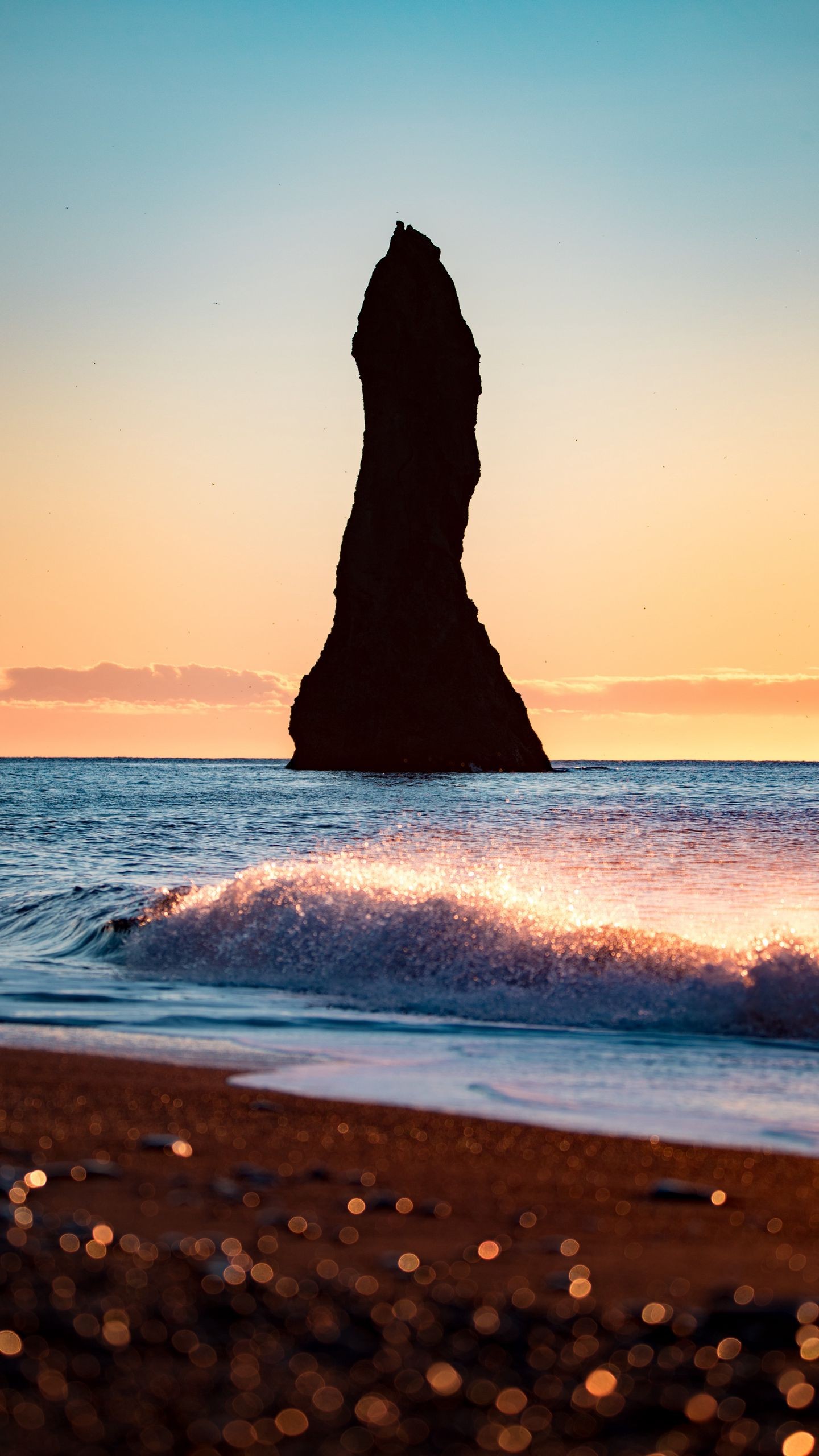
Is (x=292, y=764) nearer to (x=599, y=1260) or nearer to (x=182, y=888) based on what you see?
(x=182, y=888)

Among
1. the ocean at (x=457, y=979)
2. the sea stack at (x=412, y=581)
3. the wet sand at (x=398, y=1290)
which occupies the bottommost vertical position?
Result: the ocean at (x=457, y=979)

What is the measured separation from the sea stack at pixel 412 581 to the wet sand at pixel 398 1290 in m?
64.9

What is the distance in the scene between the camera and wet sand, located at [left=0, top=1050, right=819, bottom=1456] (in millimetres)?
1817

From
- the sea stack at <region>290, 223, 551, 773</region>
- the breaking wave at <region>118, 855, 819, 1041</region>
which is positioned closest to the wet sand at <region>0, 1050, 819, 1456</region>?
the breaking wave at <region>118, 855, 819, 1041</region>

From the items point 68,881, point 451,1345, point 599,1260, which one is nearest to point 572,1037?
point 599,1260

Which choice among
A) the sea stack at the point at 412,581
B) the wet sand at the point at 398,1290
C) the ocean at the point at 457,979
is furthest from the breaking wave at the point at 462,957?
the sea stack at the point at 412,581

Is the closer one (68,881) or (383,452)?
(68,881)

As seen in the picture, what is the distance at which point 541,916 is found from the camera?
8438 millimetres

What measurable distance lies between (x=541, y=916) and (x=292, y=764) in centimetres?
6622

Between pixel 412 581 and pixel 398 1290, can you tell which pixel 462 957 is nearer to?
pixel 398 1290

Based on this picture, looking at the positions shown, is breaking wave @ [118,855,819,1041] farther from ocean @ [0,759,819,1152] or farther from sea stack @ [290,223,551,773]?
sea stack @ [290,223,551,773]

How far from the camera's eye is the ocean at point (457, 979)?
480 cm

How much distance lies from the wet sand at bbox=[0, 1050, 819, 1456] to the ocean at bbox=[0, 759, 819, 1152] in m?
0.77

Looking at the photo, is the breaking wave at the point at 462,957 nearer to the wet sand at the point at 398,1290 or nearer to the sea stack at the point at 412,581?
the wet sand at the point at 398,1290
